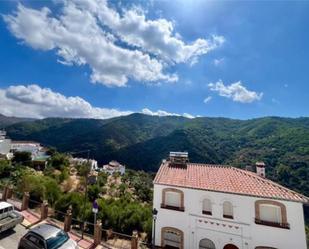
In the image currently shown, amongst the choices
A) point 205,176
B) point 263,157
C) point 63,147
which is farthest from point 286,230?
point 63,147

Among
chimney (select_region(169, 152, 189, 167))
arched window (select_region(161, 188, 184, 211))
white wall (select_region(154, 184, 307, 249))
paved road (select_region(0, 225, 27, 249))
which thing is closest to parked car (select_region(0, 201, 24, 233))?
paved road (select_region(0, 225, 27, 249))

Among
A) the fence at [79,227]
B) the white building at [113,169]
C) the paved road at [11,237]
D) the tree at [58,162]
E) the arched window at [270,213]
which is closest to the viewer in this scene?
the paved road at [11,237]

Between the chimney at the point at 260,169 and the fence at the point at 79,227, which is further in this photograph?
the chimney at the point at 260,169

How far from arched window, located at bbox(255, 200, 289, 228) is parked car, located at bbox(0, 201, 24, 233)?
1690 cm

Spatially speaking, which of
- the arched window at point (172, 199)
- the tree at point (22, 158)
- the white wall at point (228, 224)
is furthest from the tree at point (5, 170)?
the arched window at point (172, 199)

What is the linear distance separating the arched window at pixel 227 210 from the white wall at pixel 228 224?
0.27 meters

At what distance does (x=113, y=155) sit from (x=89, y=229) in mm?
144551

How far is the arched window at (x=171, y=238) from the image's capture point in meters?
16.2

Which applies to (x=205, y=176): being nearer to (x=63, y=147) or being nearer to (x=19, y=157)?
(x=19, y=157)

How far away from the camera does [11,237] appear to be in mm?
13969

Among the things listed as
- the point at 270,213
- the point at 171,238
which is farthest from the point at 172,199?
the point at 270,213

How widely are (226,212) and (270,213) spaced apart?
289 cm

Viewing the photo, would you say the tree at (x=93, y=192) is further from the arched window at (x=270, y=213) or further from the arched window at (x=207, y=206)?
the arched window at (x=270, y=213)

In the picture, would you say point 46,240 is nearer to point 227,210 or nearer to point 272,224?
point 227,210
